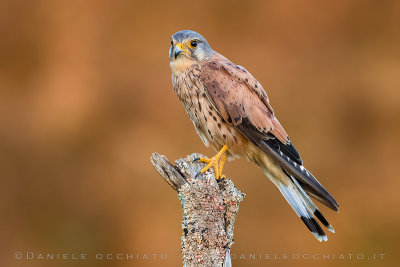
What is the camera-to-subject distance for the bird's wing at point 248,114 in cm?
258

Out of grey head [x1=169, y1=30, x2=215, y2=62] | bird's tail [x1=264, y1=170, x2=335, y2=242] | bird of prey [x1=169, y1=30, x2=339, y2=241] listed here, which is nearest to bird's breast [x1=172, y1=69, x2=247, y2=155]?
bird of prey [x1=169, y1=30, x2=339, y2=241]

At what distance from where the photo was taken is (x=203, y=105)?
269 centimetres

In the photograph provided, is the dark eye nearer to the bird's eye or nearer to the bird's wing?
the bird's eye

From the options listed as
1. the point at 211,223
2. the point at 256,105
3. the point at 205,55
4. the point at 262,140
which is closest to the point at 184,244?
the point at 211,223

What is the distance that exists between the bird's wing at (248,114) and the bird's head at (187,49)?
9cm

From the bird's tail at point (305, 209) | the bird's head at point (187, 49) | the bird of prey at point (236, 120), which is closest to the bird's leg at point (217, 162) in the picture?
the bird of prey at point (236, 120)

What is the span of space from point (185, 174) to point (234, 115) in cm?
52

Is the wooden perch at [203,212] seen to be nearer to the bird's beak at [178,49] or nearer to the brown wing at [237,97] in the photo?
the brown wing at [237,97]

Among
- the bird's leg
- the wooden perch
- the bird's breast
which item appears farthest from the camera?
the bird's breast

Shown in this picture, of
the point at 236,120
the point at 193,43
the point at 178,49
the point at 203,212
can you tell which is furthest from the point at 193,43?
the point at 203,212

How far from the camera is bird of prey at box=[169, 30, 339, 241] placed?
2588 millimetres

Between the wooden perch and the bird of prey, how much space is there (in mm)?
229

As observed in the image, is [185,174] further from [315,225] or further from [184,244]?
[315,225]

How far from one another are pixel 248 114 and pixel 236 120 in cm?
8
